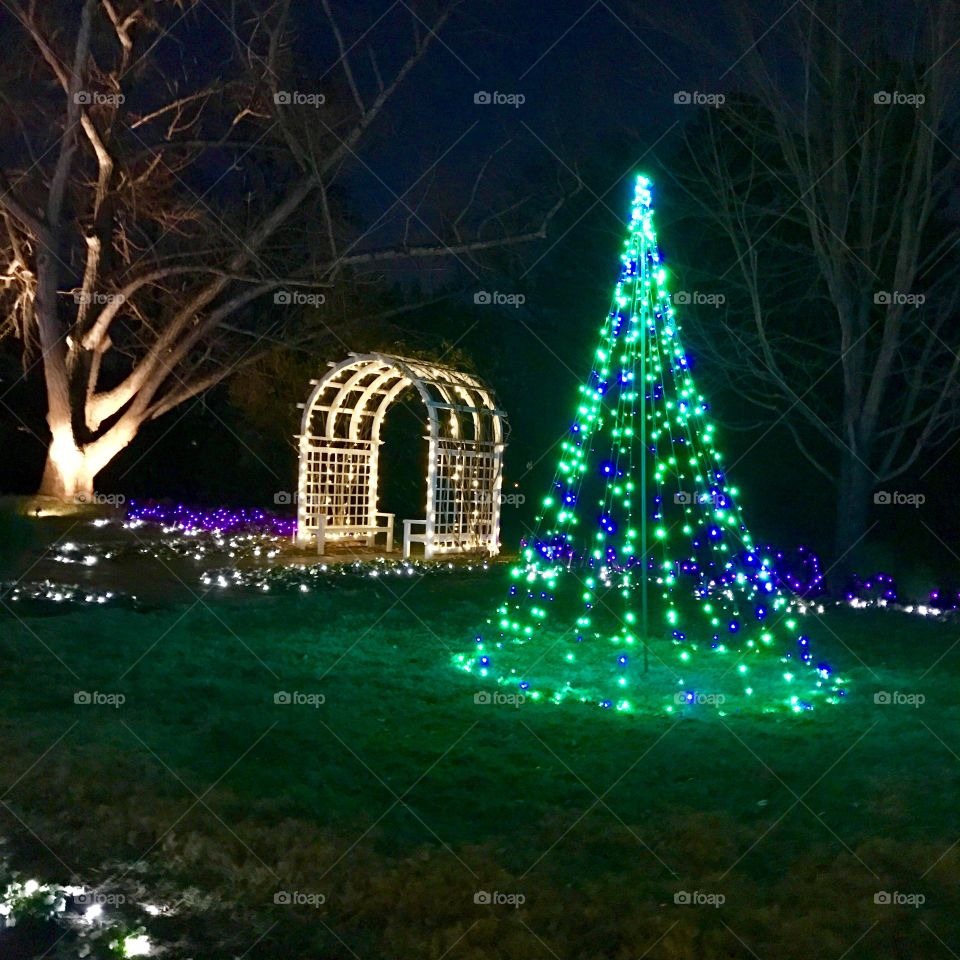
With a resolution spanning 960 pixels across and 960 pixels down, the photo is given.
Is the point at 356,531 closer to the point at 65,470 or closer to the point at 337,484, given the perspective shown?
the point at 337,484

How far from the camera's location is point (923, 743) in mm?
6141

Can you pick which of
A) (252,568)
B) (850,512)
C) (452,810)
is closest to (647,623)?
(452,810)

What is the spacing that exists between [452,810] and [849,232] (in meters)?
10.3

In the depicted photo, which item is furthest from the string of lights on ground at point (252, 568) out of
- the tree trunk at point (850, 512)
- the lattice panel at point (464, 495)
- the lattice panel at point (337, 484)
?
the lattice panel at point (464, 495)

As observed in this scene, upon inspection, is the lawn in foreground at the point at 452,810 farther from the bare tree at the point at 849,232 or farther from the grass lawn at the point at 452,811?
the bare tree at the point at 849,232

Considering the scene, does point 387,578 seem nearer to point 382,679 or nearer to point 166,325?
point 382,679

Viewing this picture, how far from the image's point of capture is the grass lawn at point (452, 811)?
3770 millimetres

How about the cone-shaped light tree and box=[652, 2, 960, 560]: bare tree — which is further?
box=[652, 2, 960, 560]: bare tree

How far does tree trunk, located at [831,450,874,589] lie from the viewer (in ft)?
41.6

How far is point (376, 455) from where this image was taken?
53.6 feet

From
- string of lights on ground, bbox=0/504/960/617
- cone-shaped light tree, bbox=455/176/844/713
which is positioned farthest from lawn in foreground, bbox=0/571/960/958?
string of lights on ground, bbox=0/504/960/617

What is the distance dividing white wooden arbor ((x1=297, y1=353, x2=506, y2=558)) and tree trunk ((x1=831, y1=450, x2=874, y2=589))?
4.38m

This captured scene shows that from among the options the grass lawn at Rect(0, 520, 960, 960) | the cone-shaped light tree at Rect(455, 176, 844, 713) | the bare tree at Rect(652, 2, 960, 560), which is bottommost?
the grass lawn at Rect(0, 520, 960, 960)

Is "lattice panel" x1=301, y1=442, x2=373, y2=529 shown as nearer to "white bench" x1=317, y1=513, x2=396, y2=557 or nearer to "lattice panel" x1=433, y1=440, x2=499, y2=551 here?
"white bench" x1=317, y1=513, x2=396, y2=557
